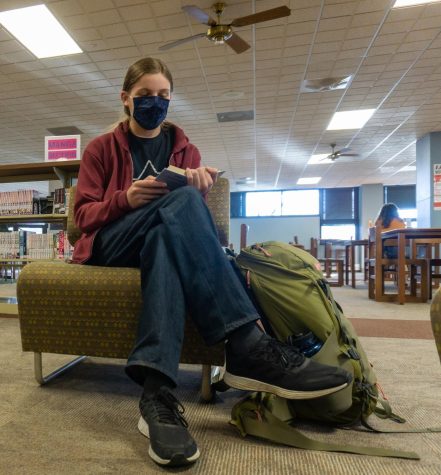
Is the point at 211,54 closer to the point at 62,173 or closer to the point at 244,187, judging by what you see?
the point at 62,173

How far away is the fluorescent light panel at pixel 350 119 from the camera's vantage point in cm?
532

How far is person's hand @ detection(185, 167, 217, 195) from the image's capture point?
941mm

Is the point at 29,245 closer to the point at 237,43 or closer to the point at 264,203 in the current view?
the point at 237,43

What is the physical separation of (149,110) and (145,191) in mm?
380

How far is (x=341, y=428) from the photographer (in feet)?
2.80

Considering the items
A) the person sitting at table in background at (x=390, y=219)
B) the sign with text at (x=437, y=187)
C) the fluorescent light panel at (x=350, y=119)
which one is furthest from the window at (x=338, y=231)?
the person sitting at table in background at (x=390, y=219)

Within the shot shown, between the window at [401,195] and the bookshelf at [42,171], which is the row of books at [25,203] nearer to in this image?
the bookshelf at [42,171]

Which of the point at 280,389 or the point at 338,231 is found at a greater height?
the point at 338,231

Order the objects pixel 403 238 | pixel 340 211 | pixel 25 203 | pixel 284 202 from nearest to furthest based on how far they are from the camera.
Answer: pixel 25 203 → pixel 403 238 → pixel 340 211 → pixel 284 202

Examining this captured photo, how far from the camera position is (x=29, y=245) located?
9.30ft

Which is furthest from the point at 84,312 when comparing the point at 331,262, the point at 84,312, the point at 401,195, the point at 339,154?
the point at 401,195

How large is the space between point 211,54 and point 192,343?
362 centimetres

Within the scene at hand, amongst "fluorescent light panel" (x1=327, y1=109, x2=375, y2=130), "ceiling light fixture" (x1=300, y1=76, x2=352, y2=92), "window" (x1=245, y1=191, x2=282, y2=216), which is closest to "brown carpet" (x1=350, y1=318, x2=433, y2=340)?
"ceiling light fixture" (x1=300, y1=76, x2=352, y2=92)

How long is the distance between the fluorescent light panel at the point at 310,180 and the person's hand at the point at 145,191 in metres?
9.03
